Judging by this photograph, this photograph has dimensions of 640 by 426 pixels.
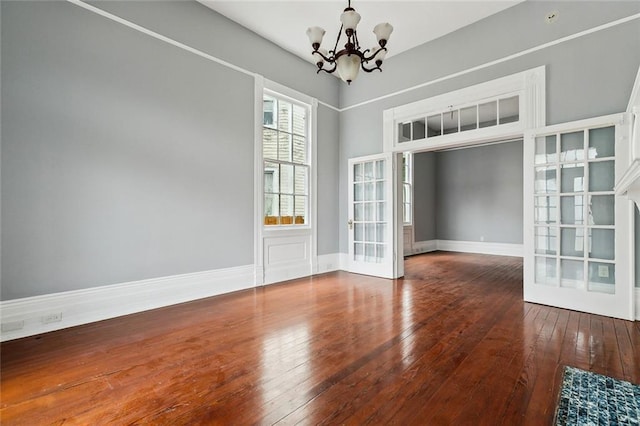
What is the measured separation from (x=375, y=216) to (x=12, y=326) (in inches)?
186

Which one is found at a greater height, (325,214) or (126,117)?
(126,117)

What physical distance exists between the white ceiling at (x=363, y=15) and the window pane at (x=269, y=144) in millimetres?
1449

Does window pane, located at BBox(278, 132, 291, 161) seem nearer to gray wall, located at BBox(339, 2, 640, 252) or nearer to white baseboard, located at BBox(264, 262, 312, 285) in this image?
gray wall, located at BBox(339, 2, 640, 252)

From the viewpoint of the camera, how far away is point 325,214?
5.77 metres

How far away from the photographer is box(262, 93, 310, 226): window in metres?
4.89

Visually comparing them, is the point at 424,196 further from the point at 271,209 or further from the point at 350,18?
the point at 350,18

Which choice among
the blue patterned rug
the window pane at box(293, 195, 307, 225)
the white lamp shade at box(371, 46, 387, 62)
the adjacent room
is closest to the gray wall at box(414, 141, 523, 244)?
the adjacent room

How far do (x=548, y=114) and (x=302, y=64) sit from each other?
12.4 feet

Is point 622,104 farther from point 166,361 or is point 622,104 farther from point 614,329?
point 166,361

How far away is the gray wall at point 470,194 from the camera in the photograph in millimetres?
8172

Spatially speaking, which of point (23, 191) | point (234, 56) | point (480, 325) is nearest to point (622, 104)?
point (480, 325)

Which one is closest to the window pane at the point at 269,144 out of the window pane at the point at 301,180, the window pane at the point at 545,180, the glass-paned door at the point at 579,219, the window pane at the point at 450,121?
the window pane at the point at 301,180

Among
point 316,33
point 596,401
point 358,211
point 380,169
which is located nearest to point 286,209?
point 358,211

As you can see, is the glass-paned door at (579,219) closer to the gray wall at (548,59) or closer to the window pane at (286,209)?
the gray wall at (548,59)
